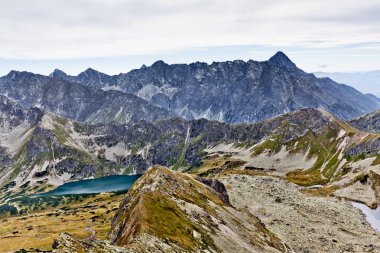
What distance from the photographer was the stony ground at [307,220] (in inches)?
5497

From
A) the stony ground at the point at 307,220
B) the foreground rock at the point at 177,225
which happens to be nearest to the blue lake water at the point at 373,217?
the stony ground at the point at 307,220

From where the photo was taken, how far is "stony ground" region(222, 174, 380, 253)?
458 ft

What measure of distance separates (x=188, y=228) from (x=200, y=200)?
116 ft

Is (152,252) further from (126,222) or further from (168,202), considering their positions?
(168,202)

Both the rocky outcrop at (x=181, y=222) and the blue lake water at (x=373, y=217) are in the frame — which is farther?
the blue lake water at (x=373, y=217)

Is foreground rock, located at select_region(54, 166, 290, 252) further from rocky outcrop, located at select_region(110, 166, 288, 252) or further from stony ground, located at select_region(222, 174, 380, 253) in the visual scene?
stony ground, located at select_region(222, 174, 380, 253)

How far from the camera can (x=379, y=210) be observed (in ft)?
656

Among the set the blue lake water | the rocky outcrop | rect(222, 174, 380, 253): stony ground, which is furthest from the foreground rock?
the blue lake water

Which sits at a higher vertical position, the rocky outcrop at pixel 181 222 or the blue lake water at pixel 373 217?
the rocky outcrop at pixel 181 222

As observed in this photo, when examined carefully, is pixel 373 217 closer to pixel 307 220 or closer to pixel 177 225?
pixel 307 220

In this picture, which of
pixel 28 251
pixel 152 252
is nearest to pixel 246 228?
pixel 152 252

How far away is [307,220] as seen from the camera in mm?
A: 161875

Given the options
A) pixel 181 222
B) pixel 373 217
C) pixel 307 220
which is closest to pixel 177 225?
pixel 181 222

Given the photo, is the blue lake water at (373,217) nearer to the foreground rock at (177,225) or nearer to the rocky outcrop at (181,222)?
the foreground rock at (177,225)
